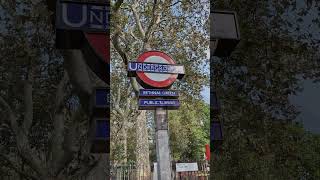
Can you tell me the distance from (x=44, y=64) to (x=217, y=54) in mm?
2292

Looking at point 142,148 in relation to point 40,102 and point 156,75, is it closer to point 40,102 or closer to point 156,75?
point 156,75

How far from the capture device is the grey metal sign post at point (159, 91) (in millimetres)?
6445

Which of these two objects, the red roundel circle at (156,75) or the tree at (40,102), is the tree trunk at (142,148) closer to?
the red roundel circle at (156,75)

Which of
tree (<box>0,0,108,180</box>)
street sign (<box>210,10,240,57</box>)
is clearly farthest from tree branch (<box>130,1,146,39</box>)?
tree (<box>0,0,108,180</box>)

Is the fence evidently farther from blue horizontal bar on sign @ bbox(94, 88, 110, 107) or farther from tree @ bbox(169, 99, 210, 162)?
blue horizontal bar on sign @ bbox(94, 88, 110, 107)

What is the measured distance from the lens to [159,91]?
6.54 metres

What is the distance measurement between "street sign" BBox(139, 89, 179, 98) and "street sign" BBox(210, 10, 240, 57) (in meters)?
0.95

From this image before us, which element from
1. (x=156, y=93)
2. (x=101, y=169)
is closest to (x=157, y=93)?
(x=156, y=93)

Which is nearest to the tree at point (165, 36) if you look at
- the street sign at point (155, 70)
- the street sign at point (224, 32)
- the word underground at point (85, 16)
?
the street sign at point (155, 70)

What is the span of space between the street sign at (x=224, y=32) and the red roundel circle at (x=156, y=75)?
0.84 m

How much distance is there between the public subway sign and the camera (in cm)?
525

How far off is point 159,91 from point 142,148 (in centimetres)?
139

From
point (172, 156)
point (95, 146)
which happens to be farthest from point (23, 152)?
point (172, 156)

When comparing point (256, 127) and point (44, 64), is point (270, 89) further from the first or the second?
point (44, 64)
